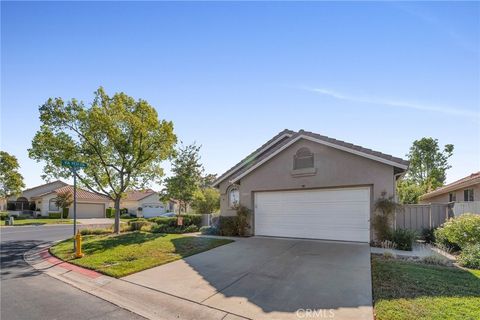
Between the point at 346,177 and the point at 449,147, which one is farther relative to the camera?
the point at 449,147

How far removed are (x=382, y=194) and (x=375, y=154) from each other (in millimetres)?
1592

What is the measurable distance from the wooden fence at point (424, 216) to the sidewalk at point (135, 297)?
35.4 ft

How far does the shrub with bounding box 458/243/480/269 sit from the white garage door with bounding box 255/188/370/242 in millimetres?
3147

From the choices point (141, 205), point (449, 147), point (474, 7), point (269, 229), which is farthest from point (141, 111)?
point (449, 147)

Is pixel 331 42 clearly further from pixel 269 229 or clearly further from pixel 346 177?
pixel 269 229

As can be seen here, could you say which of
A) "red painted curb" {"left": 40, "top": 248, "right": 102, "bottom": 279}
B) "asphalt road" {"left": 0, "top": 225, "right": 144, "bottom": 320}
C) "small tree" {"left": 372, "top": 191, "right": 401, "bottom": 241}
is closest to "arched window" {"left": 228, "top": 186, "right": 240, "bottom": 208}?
"small tree" {"left": 372, "top": 191, "right": 401, "bottom": 241}

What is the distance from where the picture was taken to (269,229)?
43.8ft

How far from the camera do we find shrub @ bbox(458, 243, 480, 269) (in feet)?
25.1

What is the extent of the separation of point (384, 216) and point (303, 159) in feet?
13.3

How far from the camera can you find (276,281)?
6457 millimetres

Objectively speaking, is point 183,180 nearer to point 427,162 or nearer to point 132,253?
point 132,253

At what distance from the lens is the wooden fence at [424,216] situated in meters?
12.8

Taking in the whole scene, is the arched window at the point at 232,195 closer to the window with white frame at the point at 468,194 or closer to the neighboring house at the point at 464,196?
the neighboring house at the point at 464,196

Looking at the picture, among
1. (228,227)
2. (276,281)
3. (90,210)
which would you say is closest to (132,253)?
(228,227)
